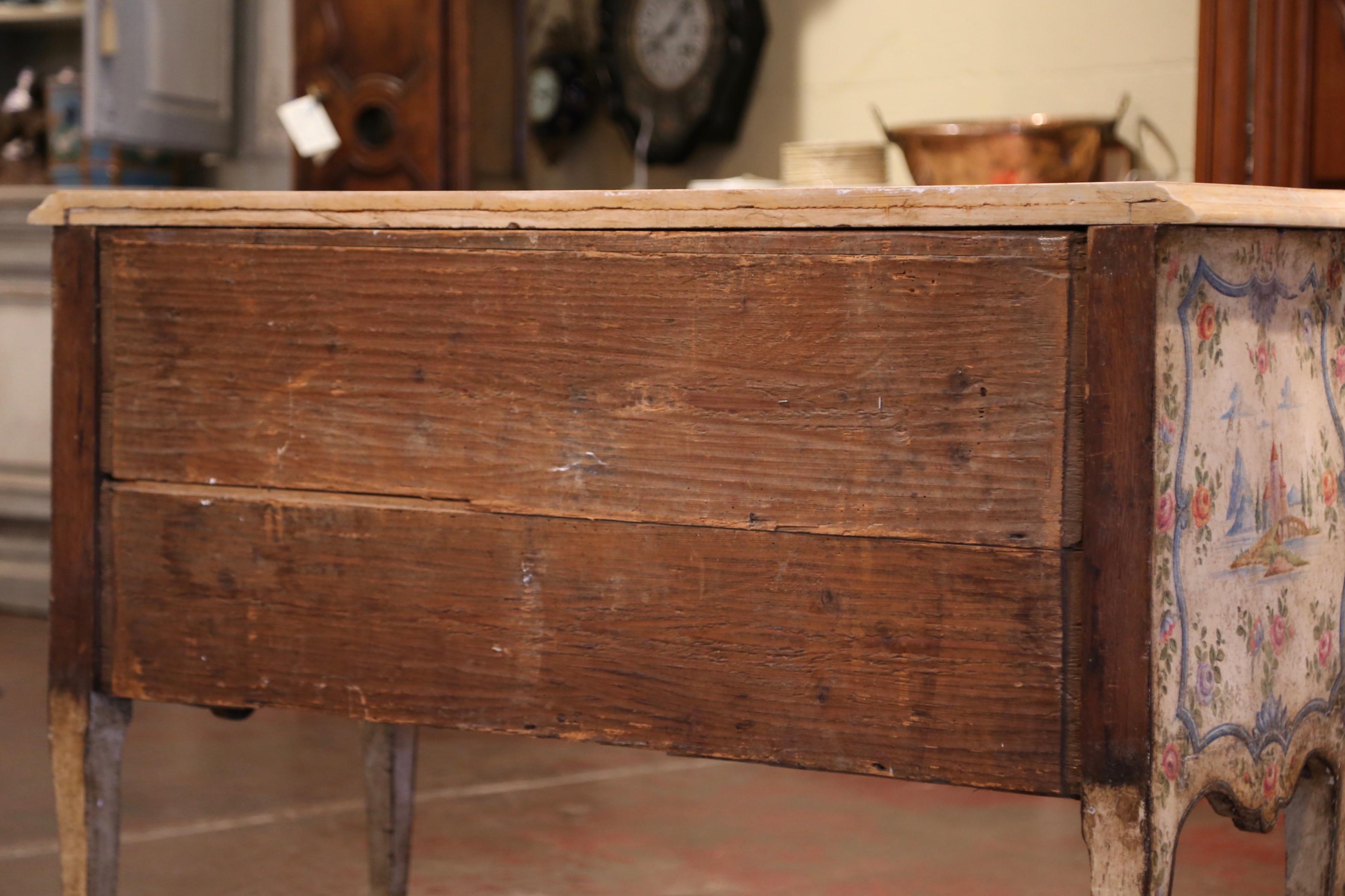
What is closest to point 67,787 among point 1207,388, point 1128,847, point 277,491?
point 277,491

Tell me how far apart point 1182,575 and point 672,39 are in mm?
4079

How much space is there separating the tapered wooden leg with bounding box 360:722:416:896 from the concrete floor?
0.22m

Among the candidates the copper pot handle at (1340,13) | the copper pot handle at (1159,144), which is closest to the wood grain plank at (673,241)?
the copper pot handle at (1340,13)

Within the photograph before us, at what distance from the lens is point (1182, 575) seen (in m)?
1.15

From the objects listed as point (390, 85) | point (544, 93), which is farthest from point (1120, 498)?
point (544, 93)

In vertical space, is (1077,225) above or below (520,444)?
above

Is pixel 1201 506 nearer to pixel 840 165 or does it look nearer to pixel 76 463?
pixel 840 165

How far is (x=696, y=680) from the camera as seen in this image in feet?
4.25

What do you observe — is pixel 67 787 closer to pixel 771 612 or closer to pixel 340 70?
pixel 771 612

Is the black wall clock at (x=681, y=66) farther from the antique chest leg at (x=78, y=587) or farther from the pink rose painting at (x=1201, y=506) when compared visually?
the pink rose painting at (x=1201, y=506)

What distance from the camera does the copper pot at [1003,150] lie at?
3.06 meters

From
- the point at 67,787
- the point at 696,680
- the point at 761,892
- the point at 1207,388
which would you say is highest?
the point at 1207,388

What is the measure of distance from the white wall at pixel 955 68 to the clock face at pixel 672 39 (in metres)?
0.21

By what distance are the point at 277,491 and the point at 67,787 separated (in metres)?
0.39
